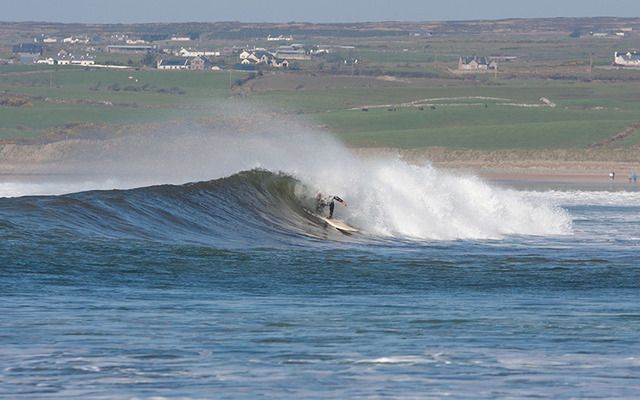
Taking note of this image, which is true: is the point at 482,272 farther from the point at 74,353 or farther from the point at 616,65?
the point at 616,65

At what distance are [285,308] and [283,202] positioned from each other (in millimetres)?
13847

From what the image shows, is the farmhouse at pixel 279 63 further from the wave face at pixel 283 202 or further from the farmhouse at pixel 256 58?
the wave face at pixel 283 202

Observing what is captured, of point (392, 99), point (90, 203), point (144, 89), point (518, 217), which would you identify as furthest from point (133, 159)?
point (144, 89)

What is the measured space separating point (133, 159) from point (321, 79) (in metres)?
74.5

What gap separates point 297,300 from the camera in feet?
48.6

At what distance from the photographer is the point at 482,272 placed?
18750mm

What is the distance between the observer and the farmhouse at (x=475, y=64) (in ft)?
511

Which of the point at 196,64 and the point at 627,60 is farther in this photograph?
the point at 627,60

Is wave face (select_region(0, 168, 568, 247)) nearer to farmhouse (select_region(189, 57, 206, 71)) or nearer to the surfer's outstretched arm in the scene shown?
the surfer's outstretched arm

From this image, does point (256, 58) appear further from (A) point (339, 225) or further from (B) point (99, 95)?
(A) point (339, 225)

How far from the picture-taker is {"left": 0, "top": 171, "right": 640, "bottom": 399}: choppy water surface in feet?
34.2

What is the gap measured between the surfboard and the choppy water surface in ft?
2.33

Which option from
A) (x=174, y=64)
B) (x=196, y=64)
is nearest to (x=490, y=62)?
(x=196, y=64)

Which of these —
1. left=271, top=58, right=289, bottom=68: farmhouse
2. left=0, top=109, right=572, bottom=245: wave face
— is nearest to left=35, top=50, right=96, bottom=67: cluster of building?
left=271, top=58, right=289, bottom=68: farmhouse
